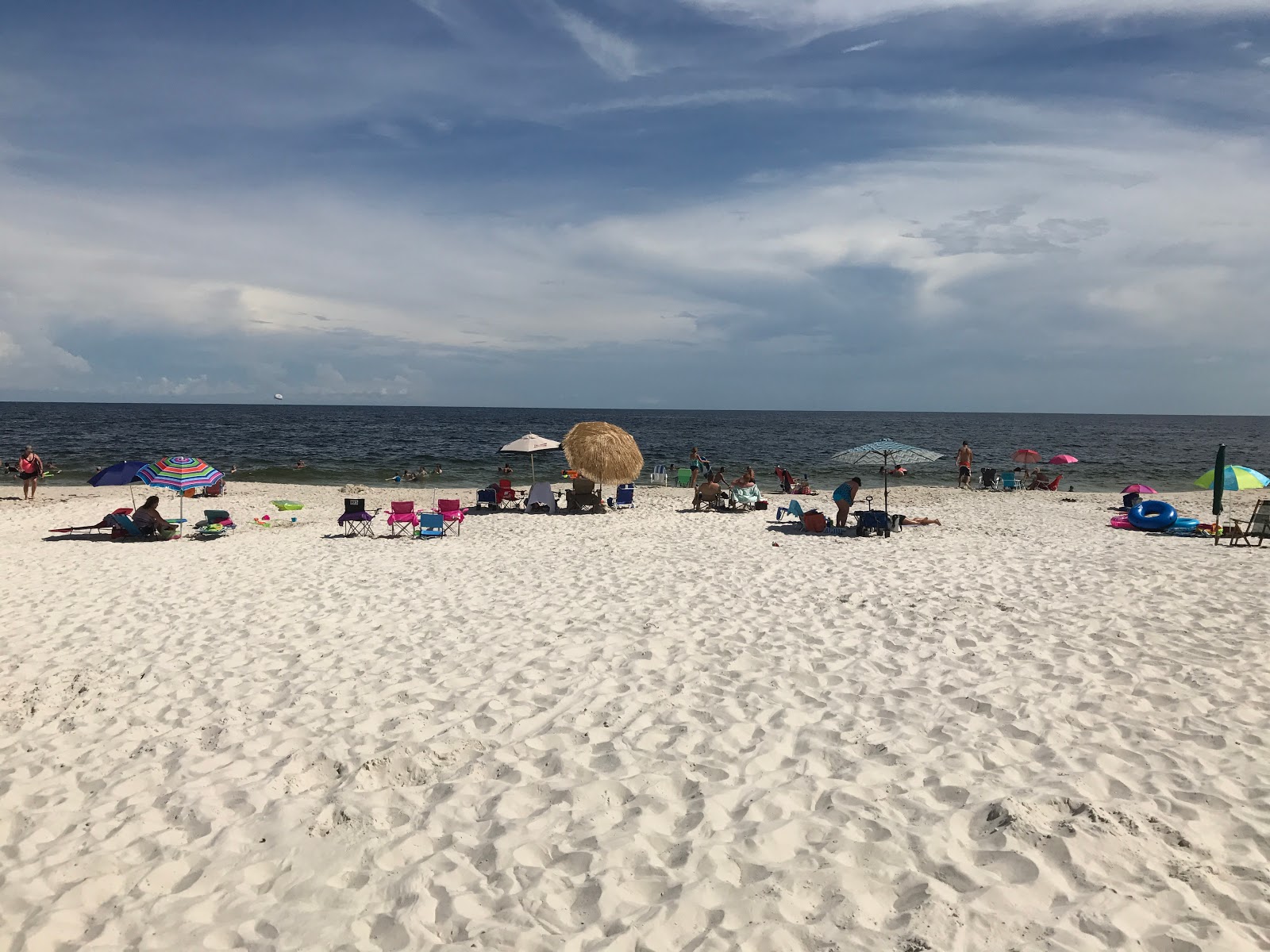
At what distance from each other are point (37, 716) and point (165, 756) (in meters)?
1.53

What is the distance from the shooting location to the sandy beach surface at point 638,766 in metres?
3.58

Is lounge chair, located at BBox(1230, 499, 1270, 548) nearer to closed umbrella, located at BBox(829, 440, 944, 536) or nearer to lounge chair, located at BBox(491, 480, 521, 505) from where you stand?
closed umbrella, located at BBox(829, 440, 944, 536)

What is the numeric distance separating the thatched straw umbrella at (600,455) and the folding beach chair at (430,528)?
481 cm

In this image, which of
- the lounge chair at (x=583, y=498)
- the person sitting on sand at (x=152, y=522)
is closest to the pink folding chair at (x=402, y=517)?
the person sitting on sand at (x=152, y=522)

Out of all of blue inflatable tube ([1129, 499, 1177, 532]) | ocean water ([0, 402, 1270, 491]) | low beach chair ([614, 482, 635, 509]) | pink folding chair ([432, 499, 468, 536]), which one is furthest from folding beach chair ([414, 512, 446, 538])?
blue inflatable tube ([1129, 499, 1177, 532])

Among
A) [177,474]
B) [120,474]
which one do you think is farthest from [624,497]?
[120,474]

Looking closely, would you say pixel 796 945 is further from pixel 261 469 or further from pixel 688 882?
pixel 261 469

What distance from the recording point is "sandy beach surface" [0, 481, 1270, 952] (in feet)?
11.7

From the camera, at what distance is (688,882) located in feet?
12.4

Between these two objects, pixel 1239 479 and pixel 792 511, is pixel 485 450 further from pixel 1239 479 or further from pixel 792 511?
pixel 1239 479

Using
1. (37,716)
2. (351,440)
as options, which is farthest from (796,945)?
(351,440)

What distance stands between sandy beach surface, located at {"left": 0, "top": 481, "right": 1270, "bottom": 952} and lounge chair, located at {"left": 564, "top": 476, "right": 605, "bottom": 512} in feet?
28.3

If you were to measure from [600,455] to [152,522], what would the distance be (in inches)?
389

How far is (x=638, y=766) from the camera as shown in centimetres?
495
